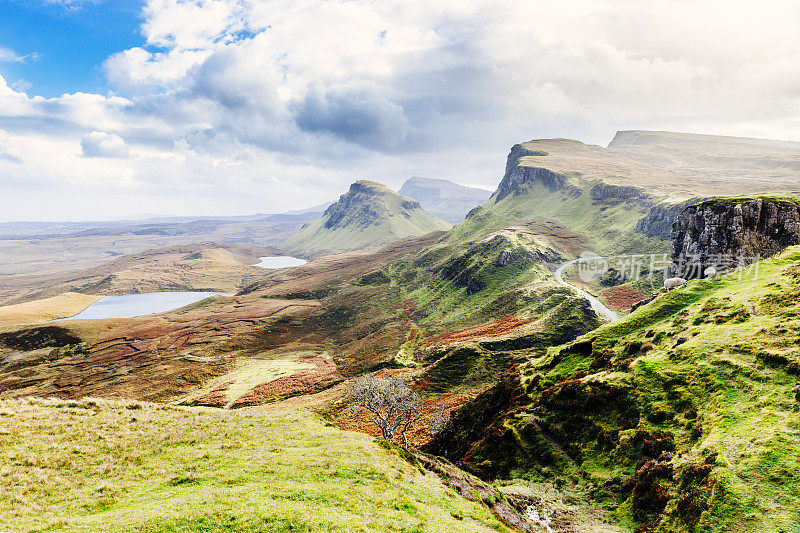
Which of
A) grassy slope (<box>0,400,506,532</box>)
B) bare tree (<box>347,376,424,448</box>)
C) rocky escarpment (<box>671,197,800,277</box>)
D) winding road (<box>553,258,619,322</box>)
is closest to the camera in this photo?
grassy slope (<box>0,400,506,532</box>)

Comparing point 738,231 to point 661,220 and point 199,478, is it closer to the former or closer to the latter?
point 199,478

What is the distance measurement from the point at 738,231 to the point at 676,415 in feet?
214

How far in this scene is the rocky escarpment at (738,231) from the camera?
67812mm

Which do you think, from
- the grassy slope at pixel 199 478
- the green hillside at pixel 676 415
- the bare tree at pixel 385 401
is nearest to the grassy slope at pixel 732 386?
the green hillside at pixel 676 415

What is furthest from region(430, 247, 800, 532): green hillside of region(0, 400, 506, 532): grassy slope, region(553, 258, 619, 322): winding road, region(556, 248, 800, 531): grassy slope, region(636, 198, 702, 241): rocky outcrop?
region(636, 198, 702, 241): rocky outcrop

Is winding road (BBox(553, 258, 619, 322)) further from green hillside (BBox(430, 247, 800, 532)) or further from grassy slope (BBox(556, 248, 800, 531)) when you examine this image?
grassy slope (BBox(556, 248, 800, 531))

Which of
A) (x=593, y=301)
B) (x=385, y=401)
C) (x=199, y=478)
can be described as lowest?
(x=385, y=401)

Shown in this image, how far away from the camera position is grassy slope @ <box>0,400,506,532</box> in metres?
19.0

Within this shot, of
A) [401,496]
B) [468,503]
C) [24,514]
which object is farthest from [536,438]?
[24,514]

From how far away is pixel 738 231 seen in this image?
7150 cm

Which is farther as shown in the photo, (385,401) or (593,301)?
(593,301)

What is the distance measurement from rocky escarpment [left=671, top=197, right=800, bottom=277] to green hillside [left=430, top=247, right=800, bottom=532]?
23458 millimetres

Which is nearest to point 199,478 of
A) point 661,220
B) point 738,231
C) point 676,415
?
point 676,415

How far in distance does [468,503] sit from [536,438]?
1507cm
